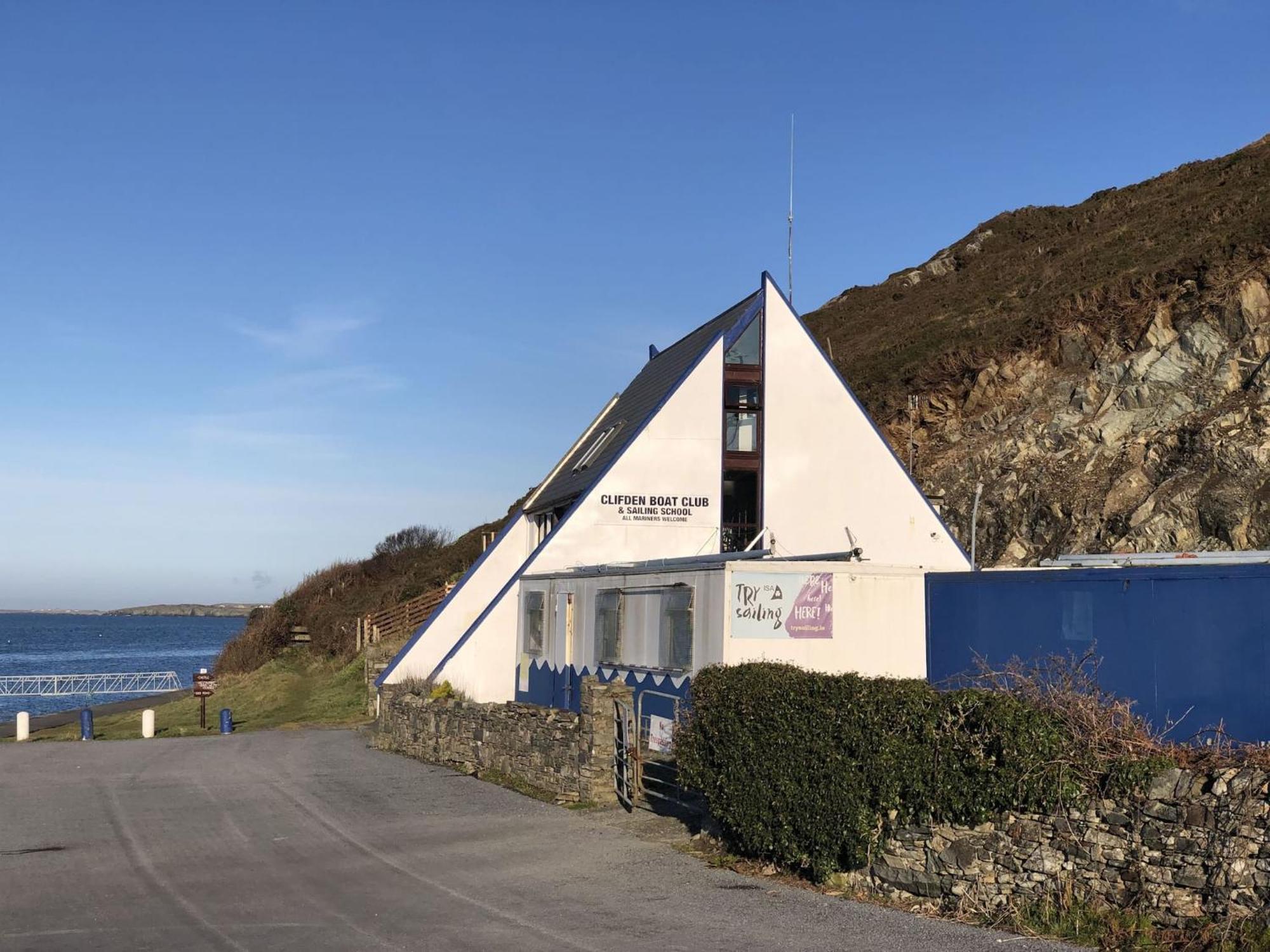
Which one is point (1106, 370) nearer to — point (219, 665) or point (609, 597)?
point (609, 597)

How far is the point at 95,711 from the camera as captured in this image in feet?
144

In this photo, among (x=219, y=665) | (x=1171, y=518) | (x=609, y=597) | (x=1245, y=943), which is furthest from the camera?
(x=219, y=665)

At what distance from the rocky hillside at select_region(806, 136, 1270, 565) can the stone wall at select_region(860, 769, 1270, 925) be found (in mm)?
21789

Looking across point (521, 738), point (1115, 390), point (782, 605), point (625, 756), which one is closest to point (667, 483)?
point (521, 738)

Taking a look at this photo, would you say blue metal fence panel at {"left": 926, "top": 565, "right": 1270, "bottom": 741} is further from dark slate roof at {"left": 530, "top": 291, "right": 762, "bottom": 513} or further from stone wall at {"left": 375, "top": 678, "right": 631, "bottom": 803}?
dark slate roof at {"left": 530, "top": 291, "right": 762, "bottom": 513}

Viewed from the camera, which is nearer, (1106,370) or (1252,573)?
(1252,573)

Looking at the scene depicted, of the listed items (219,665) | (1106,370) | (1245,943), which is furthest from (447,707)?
(219,665)

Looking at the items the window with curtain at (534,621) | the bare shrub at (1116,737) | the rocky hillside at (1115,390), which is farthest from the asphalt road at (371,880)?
the rocky hillside at (1115,390)

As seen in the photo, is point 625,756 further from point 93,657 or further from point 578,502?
point 93,657

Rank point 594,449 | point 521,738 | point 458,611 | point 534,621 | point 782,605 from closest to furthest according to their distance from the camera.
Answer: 1. point 782,605
2. point 521,738
3. point 534,621
4. point 458,611
5. point 594,449

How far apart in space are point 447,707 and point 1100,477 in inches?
837

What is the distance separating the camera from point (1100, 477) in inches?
1382

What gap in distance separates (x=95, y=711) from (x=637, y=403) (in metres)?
24.7

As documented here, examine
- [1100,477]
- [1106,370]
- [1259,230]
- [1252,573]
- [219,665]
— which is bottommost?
[219,665]
